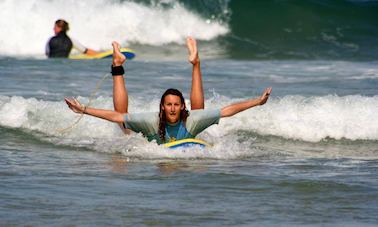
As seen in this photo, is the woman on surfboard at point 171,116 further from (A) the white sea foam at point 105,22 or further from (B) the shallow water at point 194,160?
(A) the white sea foam at point 105,22

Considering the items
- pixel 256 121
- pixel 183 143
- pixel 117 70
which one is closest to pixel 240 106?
pixel 183 143

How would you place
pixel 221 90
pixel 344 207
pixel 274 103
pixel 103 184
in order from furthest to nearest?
pixel 221 90, pixel 274 103, pixel 103 184, pixel 344 207

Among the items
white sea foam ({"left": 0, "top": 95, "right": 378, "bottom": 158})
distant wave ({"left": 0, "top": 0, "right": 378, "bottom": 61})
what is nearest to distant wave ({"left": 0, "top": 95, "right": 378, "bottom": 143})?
white sea foam ({"left": 0, "top": 95, "right": 378, "bottom": 158})

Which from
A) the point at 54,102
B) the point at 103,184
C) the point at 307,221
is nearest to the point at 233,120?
the point at 54,102

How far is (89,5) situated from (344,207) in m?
18.8

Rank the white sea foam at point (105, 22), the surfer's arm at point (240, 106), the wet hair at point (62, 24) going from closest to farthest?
the surfer's arm at point (240, 106), the wet hair at point (62, 24), the white sea foam at point (105, 22)

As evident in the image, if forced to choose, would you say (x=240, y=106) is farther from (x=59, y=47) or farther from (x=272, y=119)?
(x=59, y=47)

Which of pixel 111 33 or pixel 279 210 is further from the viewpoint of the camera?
pixel 111 33

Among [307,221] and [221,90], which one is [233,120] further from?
[307,221]

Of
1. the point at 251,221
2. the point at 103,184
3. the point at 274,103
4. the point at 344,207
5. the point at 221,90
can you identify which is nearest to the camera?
the point at 251,221

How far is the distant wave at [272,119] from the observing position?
505 inches

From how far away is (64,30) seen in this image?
20859 mm

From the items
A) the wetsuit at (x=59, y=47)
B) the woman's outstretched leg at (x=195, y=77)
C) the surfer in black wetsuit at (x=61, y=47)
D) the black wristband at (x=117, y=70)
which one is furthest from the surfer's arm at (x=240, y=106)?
the wetsuit at (x=59, y=47)

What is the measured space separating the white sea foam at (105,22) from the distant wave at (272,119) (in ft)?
37.6
